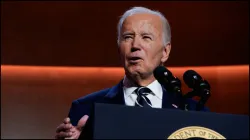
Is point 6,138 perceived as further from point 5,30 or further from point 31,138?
point 5,30

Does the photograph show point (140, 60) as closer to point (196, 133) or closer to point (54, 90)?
point (196, 133)

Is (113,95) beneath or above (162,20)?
beneath

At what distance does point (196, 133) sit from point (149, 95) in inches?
20.7

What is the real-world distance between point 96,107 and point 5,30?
8.91 feet

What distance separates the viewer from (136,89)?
142 cm

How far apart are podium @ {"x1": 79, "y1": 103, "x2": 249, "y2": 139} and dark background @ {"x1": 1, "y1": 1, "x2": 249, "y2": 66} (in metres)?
2.50

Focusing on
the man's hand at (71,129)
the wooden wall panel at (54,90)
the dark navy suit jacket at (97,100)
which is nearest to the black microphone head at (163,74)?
the man's hand at (71,129)

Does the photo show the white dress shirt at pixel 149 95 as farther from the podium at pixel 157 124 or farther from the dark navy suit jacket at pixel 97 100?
the podium at pixel 157 124

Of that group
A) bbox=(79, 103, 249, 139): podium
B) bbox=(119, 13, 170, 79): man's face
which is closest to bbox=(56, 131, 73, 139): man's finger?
bbox=(79, 103, 249, 139): podium

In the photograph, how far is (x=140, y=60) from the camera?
1394 millimetres

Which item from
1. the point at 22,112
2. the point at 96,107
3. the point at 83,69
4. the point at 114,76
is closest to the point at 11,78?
the point at 22,112

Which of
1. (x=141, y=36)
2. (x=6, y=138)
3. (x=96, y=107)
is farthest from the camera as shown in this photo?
(x=6, y=138)

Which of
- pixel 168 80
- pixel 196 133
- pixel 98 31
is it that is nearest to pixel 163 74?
pixel 168 80

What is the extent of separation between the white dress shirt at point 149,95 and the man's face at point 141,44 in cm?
5
